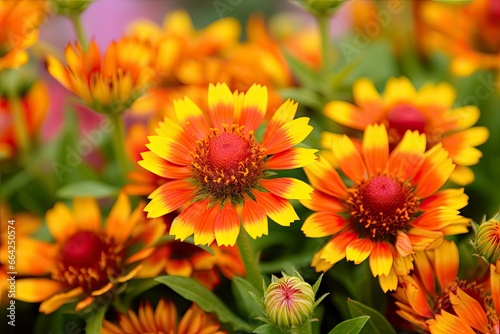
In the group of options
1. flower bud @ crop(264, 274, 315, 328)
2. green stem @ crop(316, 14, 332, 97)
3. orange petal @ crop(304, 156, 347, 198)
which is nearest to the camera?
flower bud @ crop(264, 274, 315, 328)

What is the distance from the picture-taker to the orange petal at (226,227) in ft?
2.00

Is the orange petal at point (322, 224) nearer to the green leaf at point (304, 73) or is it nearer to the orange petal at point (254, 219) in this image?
the orange petal at point (254, 219)

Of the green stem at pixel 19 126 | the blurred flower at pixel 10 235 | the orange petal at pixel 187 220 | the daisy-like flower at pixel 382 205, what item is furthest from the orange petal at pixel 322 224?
the green stem at pixel 19 126

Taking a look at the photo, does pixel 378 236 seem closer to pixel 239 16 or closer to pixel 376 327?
pixel 376 327

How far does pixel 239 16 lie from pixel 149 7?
0.33 metres

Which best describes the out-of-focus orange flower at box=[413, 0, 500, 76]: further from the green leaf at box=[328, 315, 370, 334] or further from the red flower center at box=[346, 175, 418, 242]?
the green leaf at box=[328, 315, 370, 334]

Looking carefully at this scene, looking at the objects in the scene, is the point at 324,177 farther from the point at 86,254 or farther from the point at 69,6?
the point at 69,6

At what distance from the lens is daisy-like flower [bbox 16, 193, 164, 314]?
29.0 inches

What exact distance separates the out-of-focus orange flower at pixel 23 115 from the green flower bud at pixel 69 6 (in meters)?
0.20

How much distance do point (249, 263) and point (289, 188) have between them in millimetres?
104

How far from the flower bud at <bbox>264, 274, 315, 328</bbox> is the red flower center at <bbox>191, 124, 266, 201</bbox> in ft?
0.36

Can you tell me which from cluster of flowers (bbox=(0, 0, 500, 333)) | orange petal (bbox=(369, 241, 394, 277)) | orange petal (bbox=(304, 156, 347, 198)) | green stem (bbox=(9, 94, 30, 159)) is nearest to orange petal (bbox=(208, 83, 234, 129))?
cluster of flowers (bbox=(0, 0, 500, 333))

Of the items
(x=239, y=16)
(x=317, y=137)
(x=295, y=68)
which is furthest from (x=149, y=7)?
(x=317, y=137)

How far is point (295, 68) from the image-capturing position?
0.97 meters
